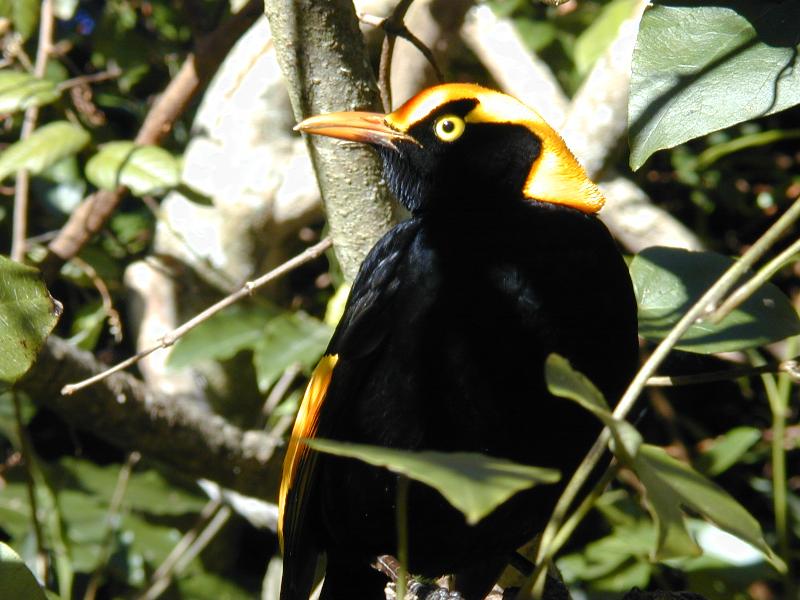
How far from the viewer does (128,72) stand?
2764mm

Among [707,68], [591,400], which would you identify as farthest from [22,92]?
[591,400]

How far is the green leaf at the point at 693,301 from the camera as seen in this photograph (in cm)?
125

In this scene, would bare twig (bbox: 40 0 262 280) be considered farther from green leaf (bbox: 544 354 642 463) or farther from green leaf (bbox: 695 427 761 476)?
green leaf (bbox: 544 354 642 463)

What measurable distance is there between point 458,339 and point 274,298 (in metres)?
1.47

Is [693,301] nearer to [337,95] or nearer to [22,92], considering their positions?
[337,95]

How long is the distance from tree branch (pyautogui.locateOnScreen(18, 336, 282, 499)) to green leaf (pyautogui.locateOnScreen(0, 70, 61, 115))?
44cm

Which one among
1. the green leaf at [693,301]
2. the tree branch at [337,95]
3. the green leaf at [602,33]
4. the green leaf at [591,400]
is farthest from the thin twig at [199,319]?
the green leaf at [602,33]

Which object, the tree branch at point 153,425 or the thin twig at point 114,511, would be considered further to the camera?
the thin twig at point 114,511

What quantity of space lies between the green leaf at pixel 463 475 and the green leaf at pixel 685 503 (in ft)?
0.37

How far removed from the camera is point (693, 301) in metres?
1.32

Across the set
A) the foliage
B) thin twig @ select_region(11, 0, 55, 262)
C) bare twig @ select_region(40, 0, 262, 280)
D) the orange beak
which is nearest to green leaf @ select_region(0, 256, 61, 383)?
the foliage

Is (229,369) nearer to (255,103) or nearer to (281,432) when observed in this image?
(281,432)

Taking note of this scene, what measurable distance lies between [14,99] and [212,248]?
64cm

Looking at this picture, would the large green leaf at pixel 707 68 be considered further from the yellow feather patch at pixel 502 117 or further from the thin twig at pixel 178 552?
the thin twig at pixel 178 552
